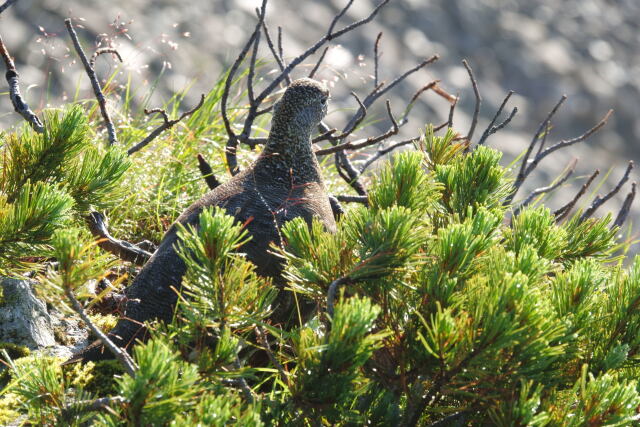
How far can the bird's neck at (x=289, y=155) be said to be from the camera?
2.71 m

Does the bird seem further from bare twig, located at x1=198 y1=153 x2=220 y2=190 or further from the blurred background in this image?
the blurred background

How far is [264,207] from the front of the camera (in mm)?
2391

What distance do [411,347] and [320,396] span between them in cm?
23

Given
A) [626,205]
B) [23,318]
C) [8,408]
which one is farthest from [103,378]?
[626,205]

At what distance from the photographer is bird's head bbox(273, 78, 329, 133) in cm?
288

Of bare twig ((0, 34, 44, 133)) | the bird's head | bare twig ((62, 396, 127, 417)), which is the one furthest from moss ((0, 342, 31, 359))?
the bird's head

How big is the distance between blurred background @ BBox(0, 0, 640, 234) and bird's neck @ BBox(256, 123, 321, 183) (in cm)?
1074

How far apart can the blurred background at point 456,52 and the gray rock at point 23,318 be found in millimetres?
11195

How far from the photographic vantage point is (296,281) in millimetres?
1707

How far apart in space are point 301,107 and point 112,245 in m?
0.88

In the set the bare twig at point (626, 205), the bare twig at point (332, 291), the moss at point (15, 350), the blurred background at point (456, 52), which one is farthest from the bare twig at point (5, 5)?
the blurred background at point (456, 52)

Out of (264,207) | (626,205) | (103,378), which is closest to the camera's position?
(103,378)

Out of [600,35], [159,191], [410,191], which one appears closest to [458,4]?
[600,35]

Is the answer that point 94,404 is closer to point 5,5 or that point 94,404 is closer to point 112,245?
point 112,245
